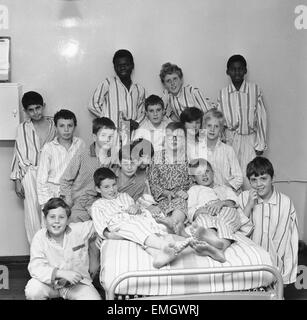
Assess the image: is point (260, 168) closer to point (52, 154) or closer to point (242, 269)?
point (242, 269)

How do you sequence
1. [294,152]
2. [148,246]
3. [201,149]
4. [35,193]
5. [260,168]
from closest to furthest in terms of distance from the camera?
[148,246]
[260,168]
[201,149]
[35,193]
[294,152]

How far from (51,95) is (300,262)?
1.33 metres

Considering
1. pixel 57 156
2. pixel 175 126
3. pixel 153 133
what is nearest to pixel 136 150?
pixel 153 133

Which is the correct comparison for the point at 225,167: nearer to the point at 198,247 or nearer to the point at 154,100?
the point at 154,100

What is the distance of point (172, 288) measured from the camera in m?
1.61

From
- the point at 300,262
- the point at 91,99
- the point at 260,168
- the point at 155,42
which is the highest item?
the point at 155,42

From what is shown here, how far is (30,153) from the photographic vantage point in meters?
2.48

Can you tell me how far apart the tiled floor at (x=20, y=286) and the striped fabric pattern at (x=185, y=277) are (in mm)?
514

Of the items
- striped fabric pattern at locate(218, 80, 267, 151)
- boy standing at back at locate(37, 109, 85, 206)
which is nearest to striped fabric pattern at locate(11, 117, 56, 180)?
boy standing at back at locate(37, 109, 85, 206)

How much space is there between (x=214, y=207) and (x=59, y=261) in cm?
58

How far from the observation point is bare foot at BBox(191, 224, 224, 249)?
5.56ft

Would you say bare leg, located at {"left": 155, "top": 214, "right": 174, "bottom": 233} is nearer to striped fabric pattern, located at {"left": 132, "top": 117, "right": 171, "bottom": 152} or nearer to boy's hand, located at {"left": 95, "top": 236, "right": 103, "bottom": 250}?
boy's hand, located at {"left": 95, "top": 236, "right": 103, "bottom": 250}

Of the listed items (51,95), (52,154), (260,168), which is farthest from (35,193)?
(260,168)

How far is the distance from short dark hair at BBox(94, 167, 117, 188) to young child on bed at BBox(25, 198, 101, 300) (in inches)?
7.9
